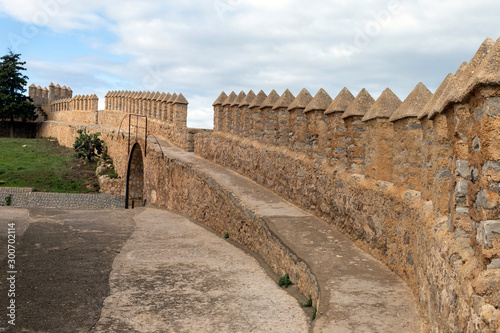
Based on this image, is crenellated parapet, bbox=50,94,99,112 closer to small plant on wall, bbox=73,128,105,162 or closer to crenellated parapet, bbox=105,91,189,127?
crenellated parapet, bbox=105,91,189,127

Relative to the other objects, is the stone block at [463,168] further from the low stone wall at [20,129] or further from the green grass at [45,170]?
the low stone wall at [20,129]

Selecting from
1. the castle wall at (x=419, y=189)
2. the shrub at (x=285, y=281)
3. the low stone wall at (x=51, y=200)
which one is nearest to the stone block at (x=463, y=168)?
the castle wall at (x=419, y=189)

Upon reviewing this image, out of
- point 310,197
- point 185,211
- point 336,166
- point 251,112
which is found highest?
point 251,112

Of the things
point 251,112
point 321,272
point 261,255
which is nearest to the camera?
point 321,272

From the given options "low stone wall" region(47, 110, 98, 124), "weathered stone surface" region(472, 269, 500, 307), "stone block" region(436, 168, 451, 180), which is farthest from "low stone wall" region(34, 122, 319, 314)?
"low stone wall" region(47, 110, 98, 124)

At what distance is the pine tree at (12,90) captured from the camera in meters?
42.3

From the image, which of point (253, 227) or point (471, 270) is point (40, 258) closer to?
point (253, 227)

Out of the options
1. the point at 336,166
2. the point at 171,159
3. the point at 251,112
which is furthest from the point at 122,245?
the point at 171,159

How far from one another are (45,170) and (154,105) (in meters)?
6.60

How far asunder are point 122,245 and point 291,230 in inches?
136

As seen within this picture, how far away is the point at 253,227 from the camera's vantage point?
8945 mm

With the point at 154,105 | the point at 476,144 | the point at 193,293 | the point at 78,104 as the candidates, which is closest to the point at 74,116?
the point at 78,104

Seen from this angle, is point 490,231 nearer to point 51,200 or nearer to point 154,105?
point 51,200

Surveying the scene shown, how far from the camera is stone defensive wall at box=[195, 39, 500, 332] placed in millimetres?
2744
